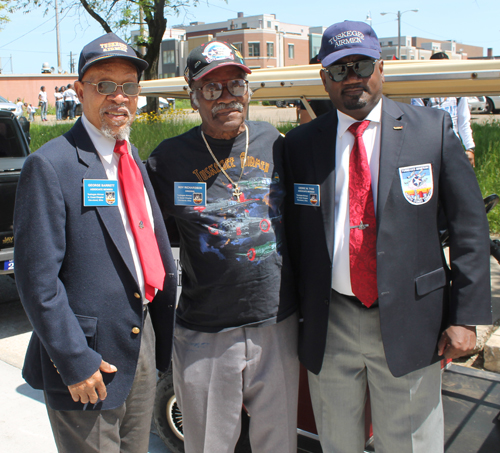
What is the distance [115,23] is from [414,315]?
58.0 feet

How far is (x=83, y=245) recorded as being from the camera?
1940 millimetres

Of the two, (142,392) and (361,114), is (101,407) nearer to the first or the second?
(142,392)

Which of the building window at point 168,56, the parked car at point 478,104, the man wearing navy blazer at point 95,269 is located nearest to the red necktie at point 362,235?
the man wearing navy blazer at point 95,269

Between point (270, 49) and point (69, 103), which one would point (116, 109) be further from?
point (270, 49)

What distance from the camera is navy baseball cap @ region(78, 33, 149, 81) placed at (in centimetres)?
206

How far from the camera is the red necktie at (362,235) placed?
2121 mm

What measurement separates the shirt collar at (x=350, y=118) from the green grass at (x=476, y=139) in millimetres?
5607

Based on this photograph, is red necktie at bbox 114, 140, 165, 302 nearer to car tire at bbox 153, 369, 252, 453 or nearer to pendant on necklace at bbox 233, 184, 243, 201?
pendant on necklace at bbox 233, 184, 243, 201

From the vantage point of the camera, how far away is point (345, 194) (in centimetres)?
219

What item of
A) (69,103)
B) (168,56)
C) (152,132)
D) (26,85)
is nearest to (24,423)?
(152,132)

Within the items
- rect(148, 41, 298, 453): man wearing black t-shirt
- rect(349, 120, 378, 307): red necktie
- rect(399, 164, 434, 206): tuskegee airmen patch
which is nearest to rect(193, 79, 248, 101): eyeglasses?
rect(148, 41, 298, 453): man wearing black t-shirt

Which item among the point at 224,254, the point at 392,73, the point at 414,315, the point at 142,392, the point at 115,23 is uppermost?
the point at 115,23

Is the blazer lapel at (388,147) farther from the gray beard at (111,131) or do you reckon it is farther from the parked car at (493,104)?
the parked car at (493,104)

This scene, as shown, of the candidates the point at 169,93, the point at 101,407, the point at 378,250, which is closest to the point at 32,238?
the point at 101,407
